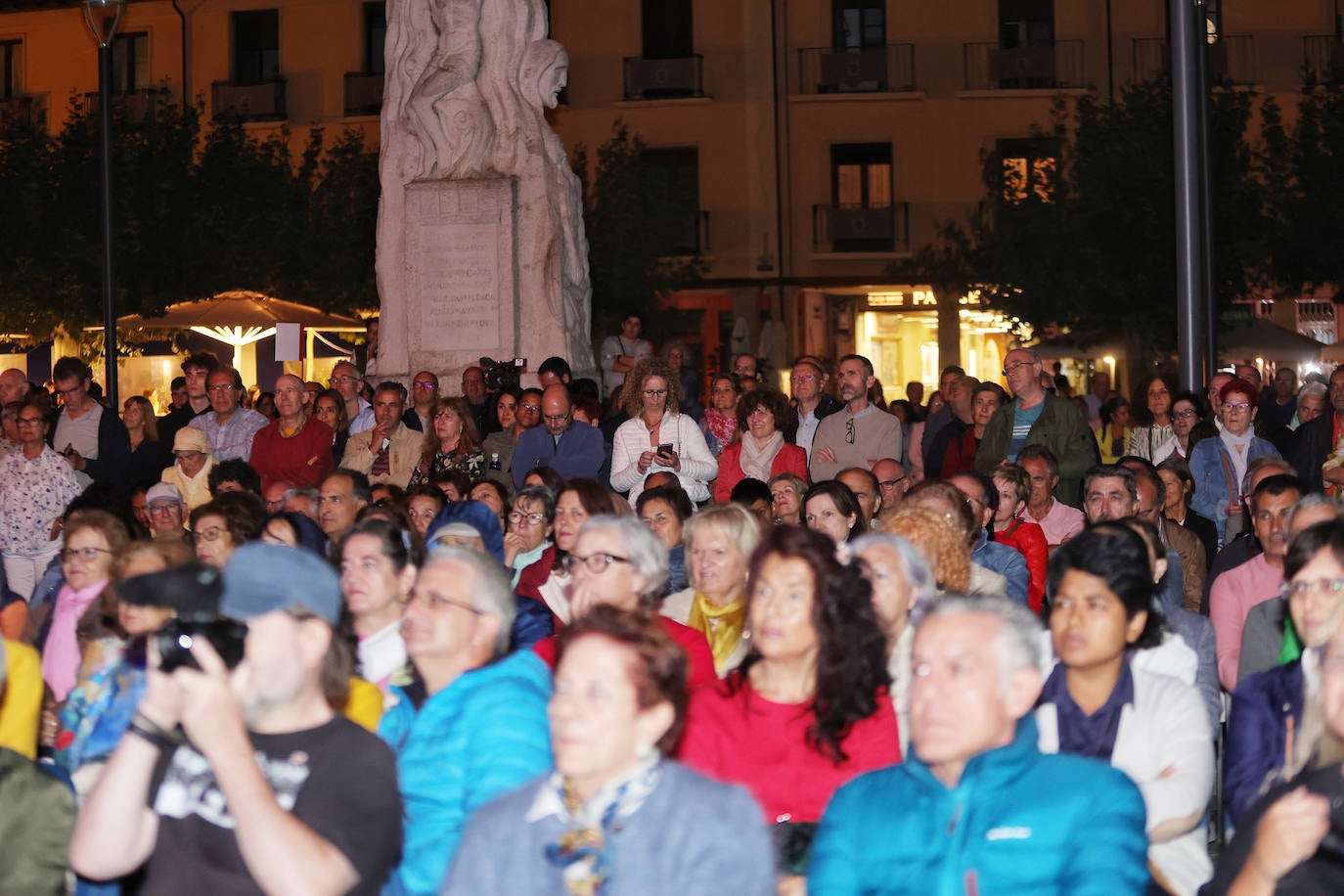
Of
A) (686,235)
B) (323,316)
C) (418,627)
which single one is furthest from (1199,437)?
(686,235)

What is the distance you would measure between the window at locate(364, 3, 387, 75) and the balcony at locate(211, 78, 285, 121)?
1.81 m

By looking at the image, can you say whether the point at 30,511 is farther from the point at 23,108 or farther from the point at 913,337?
the point at 913,337

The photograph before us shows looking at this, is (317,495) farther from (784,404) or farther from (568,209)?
(568,209)

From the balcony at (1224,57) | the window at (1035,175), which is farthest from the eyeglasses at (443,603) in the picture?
the balcony at (1224,57)

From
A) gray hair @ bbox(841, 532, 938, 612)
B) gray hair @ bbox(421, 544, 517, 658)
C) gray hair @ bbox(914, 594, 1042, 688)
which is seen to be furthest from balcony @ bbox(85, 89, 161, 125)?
gray hair @ bbox(914, 594, 1042, 688)

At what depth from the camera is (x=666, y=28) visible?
127 ft

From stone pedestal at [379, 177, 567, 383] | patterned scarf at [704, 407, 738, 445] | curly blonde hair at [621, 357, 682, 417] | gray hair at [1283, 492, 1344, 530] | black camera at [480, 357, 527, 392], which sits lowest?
gray hair at [1283, 492, 1344, 530]

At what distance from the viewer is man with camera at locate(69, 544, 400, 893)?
4164 millimetres

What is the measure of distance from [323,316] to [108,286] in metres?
5.43

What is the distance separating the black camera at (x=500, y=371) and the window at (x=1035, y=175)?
56.8ft

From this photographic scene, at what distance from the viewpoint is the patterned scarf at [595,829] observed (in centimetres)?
406

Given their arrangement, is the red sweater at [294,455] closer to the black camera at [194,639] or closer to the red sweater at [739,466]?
the red sweater at [739,466]

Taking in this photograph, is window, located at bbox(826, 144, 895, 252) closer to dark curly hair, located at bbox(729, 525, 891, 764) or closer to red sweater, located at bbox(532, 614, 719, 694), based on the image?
red sweater, located at bbox(532, 614, 719, 694)

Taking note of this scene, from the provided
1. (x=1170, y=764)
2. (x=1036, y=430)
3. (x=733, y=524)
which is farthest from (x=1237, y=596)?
(x=1036, y=430)
